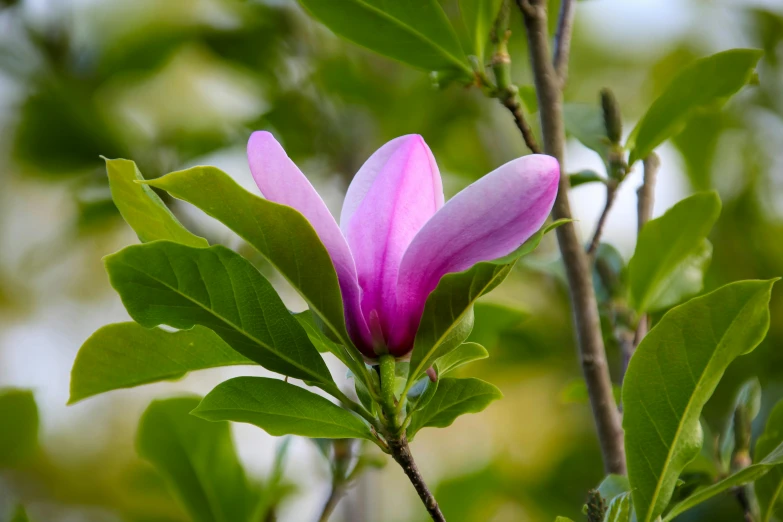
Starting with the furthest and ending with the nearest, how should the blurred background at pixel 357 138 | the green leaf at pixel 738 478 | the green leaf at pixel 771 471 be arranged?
the blurred background at pixel 357 138, the green leaf at pixel 771 471, the green leaf at pixel 738 478

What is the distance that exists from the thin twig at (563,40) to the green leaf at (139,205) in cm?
45

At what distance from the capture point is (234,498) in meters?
1.00

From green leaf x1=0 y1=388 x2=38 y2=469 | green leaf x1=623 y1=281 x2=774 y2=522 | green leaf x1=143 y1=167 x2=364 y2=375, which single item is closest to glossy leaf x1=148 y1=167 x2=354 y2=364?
green leaf x1=143 y1=167 x2=364 y2=375

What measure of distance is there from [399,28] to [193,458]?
1.87 ft

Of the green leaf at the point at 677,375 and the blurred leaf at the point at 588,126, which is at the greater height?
the blurred leaf at the point at 588,126

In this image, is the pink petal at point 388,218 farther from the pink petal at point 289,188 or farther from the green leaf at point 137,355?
the green leaf at point 137,355

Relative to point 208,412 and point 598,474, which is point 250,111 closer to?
point 598,474

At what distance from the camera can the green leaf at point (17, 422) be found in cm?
90

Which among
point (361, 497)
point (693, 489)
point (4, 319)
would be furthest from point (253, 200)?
point (4, 319)

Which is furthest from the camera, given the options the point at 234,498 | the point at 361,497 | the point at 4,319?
the point at 4,319

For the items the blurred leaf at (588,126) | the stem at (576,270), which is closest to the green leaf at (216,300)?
the stem at (576,270)

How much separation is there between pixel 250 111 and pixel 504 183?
1.37 meters

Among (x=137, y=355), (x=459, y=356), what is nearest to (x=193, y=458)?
(x=137, y=355)

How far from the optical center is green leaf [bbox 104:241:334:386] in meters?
0.49
